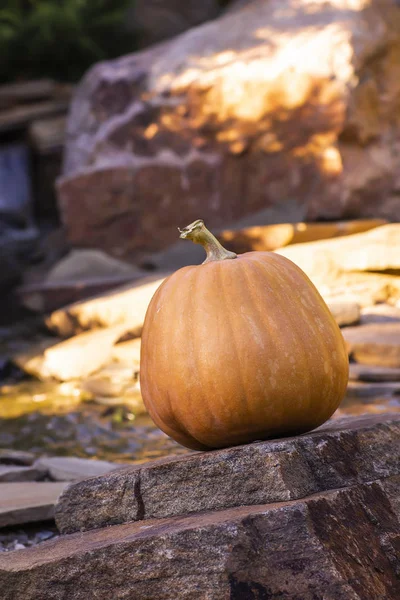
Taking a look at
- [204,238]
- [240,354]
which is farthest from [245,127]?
[240,354]

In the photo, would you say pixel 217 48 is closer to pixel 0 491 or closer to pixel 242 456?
pixel 0 491

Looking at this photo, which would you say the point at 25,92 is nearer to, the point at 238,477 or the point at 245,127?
the point at 245,127

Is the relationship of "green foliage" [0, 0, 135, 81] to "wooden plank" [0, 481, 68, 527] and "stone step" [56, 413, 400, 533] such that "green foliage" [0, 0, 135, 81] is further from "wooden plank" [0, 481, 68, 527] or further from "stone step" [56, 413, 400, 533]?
"stone step" [56, 413, 400, 533]

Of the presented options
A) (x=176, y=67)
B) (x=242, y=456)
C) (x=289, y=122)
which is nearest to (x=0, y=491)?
(x=242, y=456)

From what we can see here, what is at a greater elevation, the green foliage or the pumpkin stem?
the green foliage

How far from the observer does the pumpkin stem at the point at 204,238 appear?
1950 millimetres

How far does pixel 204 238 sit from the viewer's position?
1.99 meters

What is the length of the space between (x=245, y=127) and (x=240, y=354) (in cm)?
595

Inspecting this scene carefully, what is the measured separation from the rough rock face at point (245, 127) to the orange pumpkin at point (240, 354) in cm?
536

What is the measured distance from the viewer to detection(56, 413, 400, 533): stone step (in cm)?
167

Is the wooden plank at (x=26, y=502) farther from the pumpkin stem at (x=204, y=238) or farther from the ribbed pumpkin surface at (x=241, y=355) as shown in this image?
the pumpkin stem at (x=204, y=238)

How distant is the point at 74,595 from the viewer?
5.38 feet

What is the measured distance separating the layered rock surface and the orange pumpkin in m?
0.11

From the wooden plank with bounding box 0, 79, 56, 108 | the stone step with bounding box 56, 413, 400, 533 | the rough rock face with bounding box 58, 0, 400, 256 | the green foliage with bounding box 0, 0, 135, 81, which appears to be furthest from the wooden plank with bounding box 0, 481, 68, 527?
the green foliage with bounding box 0, 0, 135, 81
